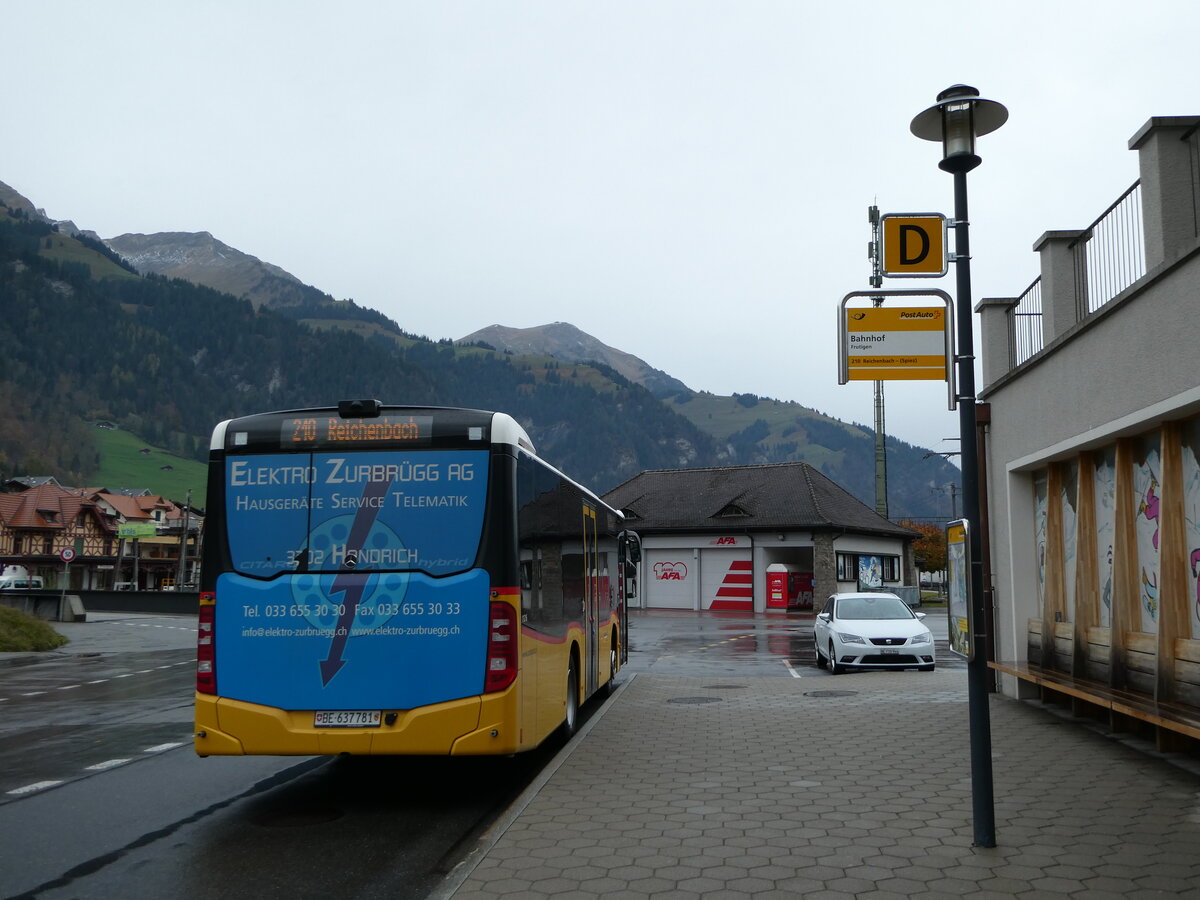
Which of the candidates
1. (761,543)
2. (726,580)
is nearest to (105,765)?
(761,543)

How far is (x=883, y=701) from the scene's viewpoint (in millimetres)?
13820

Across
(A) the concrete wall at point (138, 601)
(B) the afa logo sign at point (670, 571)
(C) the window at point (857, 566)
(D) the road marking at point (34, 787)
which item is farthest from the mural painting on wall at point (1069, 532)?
(B) the afa logo sign at point (670, 571)

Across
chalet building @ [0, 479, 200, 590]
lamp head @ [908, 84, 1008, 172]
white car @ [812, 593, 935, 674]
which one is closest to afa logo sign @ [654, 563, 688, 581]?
white car @ [812, 593, 935, 674]

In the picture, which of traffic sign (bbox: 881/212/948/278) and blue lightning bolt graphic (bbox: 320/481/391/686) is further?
blue lightning bolt graphic (bbox: 320/481/391/686)

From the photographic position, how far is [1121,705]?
9195 mm

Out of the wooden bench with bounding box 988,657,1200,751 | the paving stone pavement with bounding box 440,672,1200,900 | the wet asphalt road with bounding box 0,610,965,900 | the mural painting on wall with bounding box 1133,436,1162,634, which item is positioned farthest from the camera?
the mural painting on wall with bounding box 1133,436,1162,634

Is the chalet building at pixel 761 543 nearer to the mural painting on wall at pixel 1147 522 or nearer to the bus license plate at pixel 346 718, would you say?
the mural painting on wall at pixel 1147 522

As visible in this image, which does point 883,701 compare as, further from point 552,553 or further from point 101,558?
point 101,558

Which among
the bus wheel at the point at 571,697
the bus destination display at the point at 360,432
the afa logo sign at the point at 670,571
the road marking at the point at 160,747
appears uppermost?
the bus destination display at the point at 360,432

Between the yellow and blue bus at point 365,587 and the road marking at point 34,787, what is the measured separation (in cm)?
186

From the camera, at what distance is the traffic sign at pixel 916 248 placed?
7012mm

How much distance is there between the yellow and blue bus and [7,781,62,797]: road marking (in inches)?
73.3

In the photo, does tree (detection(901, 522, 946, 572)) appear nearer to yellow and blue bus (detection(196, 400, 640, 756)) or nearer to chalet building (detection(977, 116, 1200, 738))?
chalet building (detection(977, 116, 1200, 738))

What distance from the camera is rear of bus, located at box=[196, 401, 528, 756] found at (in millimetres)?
7828
